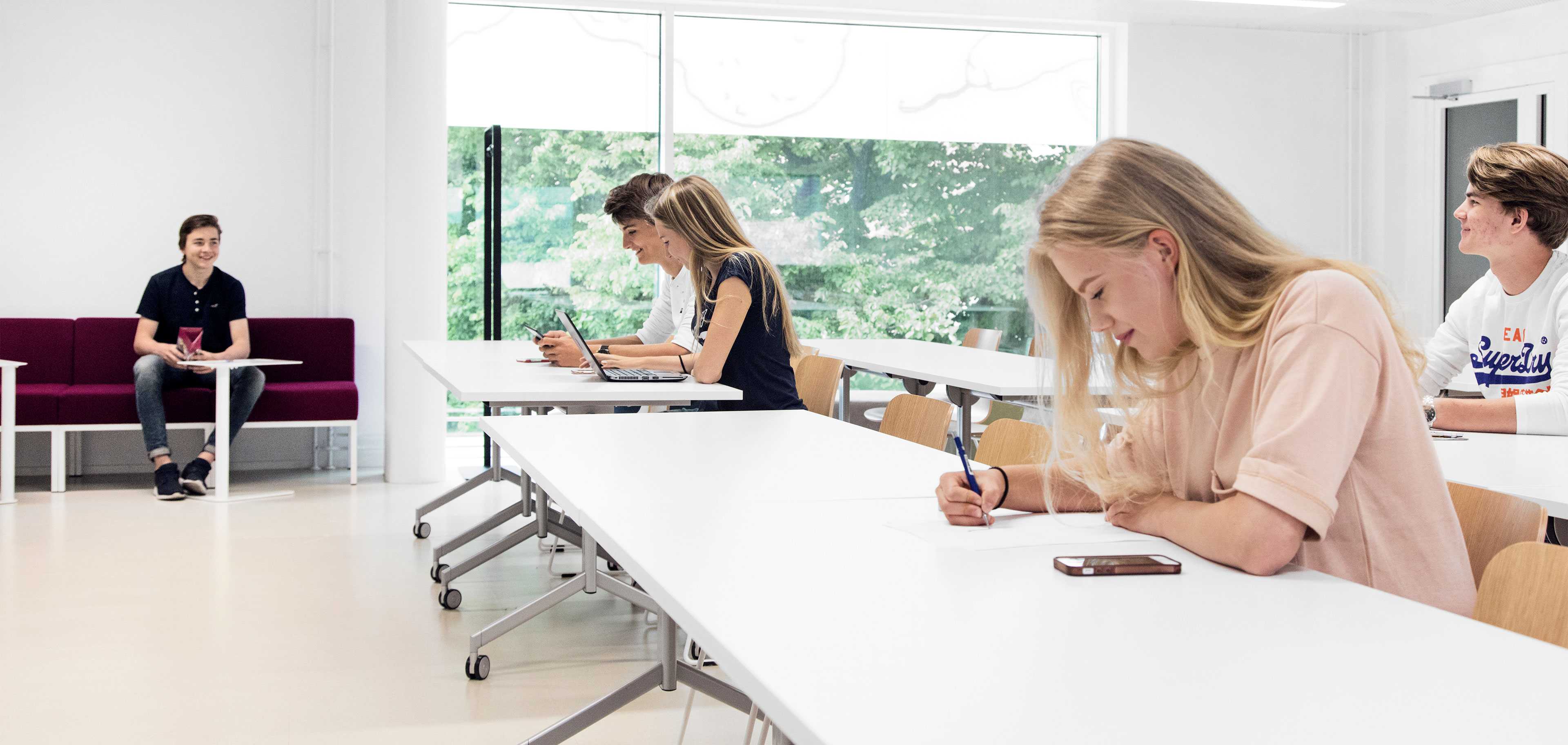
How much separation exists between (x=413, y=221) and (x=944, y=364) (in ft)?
10.1

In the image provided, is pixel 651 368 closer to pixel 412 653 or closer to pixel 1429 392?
pixel 412 653

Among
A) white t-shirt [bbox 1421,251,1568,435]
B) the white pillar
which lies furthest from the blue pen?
the white pillar

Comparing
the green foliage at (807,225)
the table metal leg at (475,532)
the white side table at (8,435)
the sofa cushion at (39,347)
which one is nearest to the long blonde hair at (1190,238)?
the table metal leg at (475,532)

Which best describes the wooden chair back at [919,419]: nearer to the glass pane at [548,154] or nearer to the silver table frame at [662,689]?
the silver table frame at [662,689]

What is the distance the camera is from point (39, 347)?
6.07m

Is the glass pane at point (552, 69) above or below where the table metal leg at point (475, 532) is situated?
above

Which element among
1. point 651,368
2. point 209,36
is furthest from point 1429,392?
point 209,36

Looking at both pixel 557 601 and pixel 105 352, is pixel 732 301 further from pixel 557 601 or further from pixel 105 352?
pixel 105 352

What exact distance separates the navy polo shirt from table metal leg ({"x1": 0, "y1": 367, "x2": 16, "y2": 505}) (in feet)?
2.25

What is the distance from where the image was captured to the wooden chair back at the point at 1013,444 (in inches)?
85.5

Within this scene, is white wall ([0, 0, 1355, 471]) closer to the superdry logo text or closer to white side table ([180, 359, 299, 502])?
white side table ([180, 359, 299, 502])

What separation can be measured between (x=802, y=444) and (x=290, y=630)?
188 cm

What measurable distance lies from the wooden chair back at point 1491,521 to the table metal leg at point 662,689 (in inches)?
51.0

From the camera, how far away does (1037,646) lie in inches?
41.4
